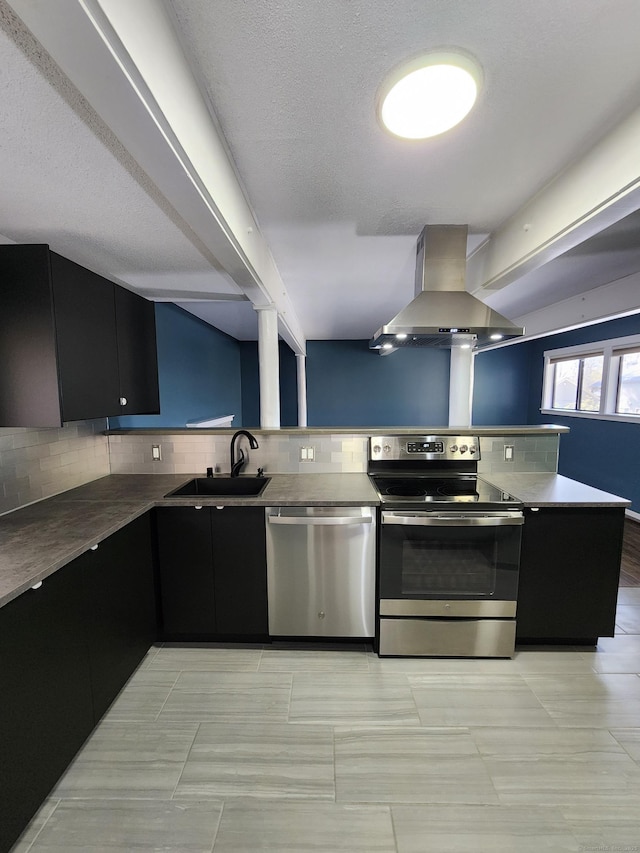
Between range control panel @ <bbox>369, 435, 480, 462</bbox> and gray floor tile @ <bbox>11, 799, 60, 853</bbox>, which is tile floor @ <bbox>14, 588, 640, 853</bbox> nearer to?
gray floor tile @ <bbox>11, 799, 60, 853</bbox>

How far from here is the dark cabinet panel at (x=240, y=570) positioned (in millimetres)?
1956

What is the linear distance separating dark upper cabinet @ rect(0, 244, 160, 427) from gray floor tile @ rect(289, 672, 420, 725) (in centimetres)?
175

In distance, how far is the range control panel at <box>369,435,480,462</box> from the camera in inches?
93.0

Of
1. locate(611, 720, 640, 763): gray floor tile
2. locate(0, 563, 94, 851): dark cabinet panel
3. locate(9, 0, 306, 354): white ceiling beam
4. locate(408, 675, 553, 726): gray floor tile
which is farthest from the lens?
locate(408, 675, 553, 726): gray floor tile

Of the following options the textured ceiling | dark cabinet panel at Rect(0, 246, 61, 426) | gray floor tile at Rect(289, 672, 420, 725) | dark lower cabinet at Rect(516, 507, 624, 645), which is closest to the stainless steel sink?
dark cabinet panel at Rect(0, 246, 61, 426)

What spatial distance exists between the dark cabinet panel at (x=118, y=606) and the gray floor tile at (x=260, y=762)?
50 cm

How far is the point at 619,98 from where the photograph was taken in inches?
49.9

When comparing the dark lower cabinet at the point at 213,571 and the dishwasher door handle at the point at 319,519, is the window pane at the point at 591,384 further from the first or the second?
the dark lower cabinet at the point at 213,571

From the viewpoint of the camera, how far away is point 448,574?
1.92 metres

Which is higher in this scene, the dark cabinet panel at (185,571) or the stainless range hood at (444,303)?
the stainless range hood at (444,303)

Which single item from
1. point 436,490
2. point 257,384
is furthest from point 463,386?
point 257,384

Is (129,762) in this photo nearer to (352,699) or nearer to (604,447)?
(352,699)

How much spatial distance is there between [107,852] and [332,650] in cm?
118

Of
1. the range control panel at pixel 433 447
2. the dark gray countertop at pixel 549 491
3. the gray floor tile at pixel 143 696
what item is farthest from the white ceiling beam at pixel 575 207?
the gray floor tile at pixel 143 696
